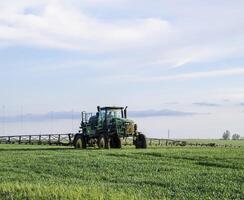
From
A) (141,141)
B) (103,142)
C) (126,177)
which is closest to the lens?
(126,177)

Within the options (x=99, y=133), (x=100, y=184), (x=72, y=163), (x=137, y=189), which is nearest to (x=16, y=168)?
(x=72, y=163)

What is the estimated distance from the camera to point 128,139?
4912cm

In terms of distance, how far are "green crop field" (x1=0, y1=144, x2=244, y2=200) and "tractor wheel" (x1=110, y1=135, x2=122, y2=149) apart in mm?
12350

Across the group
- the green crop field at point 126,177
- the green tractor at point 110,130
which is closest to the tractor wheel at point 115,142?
the green tractor at point 110,130

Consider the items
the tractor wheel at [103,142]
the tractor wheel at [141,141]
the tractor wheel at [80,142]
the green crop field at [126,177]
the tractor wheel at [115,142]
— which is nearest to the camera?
the green crop field at [126,177]

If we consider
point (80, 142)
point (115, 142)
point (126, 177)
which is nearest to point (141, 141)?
point (115, 142)

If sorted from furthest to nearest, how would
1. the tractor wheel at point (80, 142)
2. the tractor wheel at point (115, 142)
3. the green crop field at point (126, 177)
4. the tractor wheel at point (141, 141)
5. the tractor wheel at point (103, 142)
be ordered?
the tractor wheel at point (80, 142)
the tractor wheel at point (141, 141)
the tractor wheel at point (115, 142)
the tractor wheel at point (103, 142)
the green crop field at point (126, 177)

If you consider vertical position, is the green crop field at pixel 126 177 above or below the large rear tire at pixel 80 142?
below

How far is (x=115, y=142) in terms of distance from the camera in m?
47.9

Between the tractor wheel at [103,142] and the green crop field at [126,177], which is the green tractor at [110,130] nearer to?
the tractor wheel at [103,142]

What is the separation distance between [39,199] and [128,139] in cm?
3191

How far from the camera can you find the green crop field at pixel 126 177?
17.9 m

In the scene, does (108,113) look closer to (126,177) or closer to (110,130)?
(110,130)

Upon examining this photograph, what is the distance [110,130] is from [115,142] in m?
1.03
